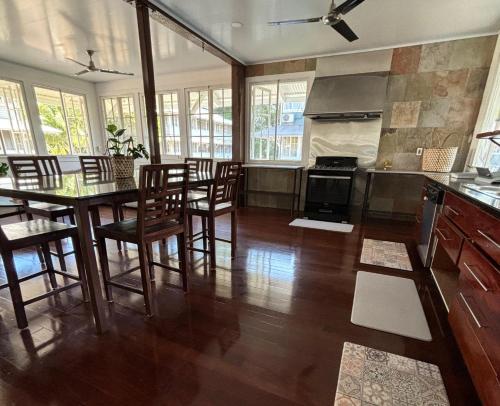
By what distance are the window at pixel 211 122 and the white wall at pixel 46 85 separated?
281 cm

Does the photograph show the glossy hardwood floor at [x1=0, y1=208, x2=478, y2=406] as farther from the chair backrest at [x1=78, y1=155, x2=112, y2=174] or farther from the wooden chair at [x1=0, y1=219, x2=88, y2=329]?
the chair backrest at [x1=78, y1=155, x2=112, y2=174]

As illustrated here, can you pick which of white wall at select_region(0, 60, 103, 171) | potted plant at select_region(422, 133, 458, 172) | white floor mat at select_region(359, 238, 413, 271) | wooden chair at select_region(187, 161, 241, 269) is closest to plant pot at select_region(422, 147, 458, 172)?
potted plant at select_region(422, 133, 458, 172)

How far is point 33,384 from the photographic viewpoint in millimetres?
1170

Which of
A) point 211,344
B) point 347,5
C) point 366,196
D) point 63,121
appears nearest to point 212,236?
point 211,344

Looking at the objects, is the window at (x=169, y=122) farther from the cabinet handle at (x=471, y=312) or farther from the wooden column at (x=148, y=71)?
the cabinet handle at (x=471, y=312)

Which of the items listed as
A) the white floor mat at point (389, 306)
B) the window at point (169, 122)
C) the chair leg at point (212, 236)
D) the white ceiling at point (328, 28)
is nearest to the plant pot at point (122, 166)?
the chair leg at point (212, 236)

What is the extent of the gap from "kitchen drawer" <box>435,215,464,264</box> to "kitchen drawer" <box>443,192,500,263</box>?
0.05 meters

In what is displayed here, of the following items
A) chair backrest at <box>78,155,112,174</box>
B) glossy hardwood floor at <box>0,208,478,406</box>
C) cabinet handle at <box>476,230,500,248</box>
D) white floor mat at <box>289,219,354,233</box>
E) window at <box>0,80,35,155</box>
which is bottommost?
white floor mat at <box>289,219,354,233</box>

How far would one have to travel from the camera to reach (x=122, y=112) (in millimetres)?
5863

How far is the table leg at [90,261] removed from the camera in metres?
1.33

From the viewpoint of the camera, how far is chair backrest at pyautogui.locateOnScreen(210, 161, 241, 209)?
213 centimetres

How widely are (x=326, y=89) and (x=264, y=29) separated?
136 centimetres

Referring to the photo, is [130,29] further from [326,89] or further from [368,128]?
[368,128]

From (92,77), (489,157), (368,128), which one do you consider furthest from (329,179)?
(92,77)
